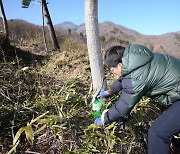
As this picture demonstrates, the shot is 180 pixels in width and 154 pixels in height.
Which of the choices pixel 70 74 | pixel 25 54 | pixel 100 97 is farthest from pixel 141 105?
pixel 25 54

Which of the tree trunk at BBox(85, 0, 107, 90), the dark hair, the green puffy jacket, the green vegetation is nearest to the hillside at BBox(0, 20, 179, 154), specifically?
the green vegetation

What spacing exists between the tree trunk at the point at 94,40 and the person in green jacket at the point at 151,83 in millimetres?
818

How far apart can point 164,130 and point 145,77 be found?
57cm

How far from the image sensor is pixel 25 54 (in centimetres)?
815

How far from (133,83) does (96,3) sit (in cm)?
138

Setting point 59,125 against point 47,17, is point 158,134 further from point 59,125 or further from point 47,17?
point 47,17

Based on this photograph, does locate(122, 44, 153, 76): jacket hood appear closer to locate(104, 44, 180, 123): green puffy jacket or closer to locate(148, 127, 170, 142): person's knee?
locate(104, 44, 180, 123): green puffy jacket

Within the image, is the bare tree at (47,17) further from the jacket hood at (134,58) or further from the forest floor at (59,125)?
the jacket hood at (134,58)

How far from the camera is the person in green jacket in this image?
2.61 meters

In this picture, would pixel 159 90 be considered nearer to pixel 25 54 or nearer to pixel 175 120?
pixel 175 120

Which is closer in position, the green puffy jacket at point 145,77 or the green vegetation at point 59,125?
the green puffy jacket at point 145,77

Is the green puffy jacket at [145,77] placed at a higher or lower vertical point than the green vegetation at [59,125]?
higher

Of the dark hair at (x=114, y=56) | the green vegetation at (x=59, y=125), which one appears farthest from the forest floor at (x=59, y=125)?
the dark hair at (x=114, y=56)

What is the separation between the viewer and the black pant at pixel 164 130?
8.75 feet
